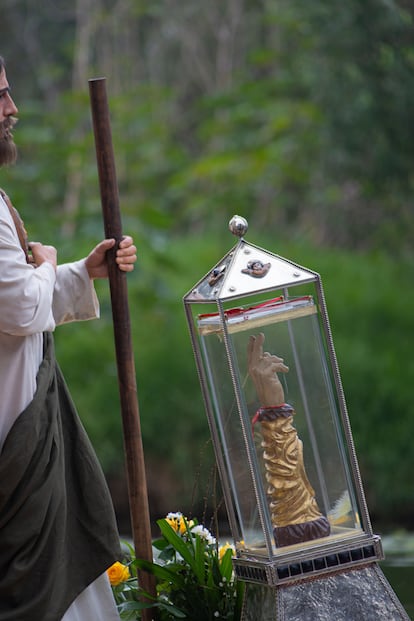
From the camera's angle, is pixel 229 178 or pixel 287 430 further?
pixel 229 178

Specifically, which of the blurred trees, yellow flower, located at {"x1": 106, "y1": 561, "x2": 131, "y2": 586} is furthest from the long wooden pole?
the blurred trees

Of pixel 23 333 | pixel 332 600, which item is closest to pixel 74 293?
pixel 23 333

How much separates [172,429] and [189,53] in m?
4.15

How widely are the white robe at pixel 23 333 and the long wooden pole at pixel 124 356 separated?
16 cm

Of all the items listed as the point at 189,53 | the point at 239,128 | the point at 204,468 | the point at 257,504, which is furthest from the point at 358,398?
the point at 257,504

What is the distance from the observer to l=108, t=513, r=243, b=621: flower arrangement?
297cm

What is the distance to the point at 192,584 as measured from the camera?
3.02m

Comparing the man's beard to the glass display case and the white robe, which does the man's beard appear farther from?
the glass display case

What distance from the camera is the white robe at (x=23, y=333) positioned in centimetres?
265

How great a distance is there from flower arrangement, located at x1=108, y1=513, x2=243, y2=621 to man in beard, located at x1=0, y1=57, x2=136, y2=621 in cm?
14

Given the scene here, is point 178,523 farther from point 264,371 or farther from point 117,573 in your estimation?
point 264,371

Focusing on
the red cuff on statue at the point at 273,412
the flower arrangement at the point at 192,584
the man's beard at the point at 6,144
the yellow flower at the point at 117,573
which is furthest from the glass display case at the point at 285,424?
the man's beard at the point at 6,144

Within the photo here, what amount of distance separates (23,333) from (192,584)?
888 mm

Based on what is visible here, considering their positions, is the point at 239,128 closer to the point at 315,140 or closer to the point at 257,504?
the point at 315,140
